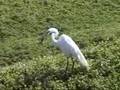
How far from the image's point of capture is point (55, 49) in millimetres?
22125

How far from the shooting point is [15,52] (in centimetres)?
2186

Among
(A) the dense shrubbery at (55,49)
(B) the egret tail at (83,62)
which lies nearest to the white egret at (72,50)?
(B) the egret tail at (83,62)

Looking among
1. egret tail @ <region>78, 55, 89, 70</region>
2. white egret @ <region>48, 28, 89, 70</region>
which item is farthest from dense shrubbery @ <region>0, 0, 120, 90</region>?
white egret @ <region>48, 28, 89, 70</region>

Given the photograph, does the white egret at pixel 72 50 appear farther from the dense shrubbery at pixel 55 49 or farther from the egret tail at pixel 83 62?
the dense shrubbery at pixel 55 49

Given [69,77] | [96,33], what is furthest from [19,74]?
[96,33]

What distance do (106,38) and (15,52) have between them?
158 inches

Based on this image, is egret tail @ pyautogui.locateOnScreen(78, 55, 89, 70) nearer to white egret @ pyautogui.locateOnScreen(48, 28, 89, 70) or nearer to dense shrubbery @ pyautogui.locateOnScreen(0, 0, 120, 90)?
white egret @ pyautogui.locateOnScreen(48, 28, 89, 70)

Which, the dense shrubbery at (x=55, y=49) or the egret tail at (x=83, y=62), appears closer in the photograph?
the egret tail at (x=83, y=62)

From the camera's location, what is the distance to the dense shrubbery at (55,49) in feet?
51.2

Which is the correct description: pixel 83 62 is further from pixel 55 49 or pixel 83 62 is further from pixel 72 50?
pixel 55 49

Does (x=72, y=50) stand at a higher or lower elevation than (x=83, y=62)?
higher

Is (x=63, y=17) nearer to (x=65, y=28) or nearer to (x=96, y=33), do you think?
(x=65, y=28)

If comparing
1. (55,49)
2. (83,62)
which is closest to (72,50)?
(83,62)

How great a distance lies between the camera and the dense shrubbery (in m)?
15.6
